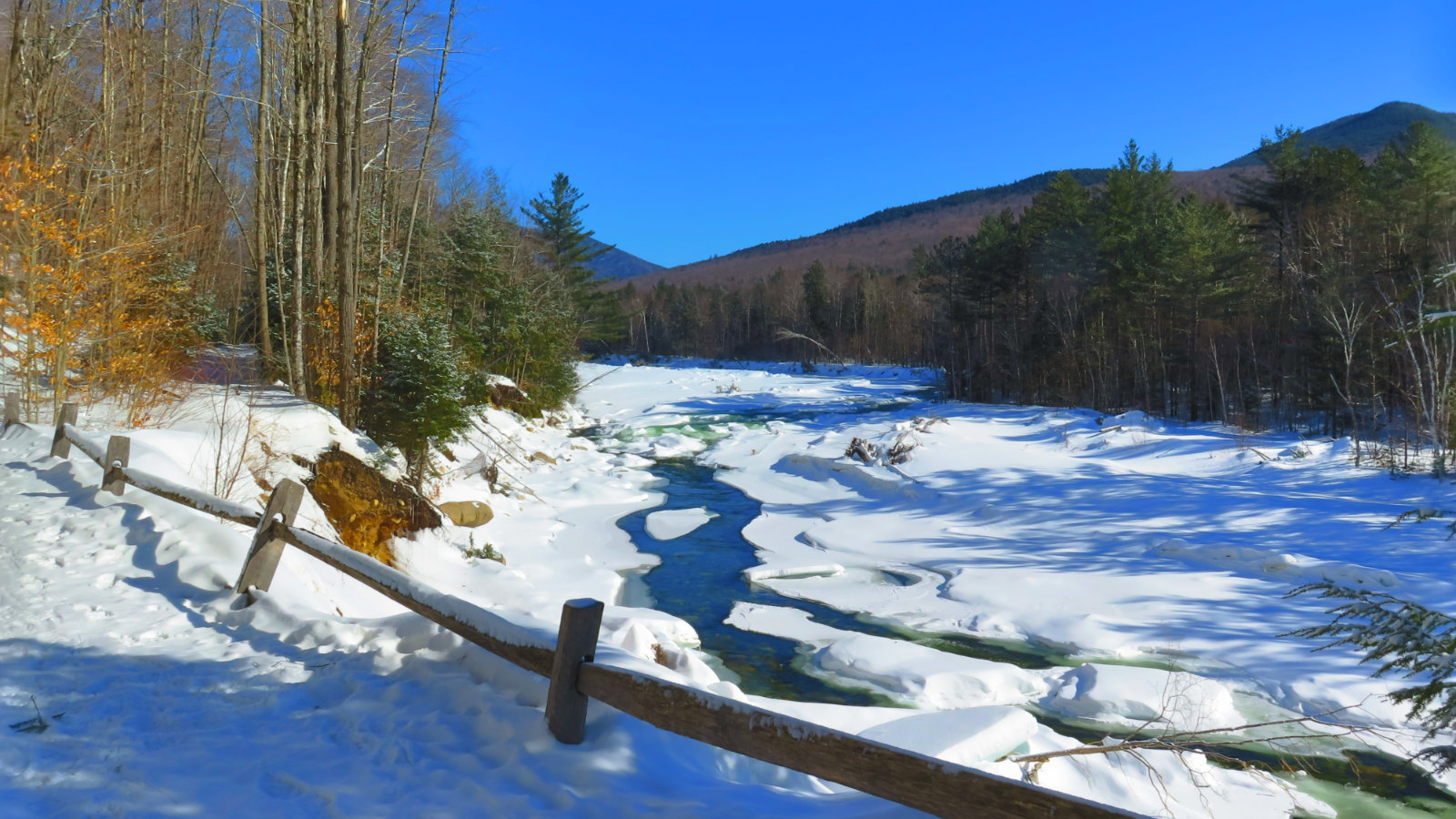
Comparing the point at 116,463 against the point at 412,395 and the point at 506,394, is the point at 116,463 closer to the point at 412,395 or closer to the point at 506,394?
the point at 412,395

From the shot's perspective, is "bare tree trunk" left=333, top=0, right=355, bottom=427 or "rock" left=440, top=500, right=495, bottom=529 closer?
"bare tree trunk" left=333, top=0, right=355, bottom=427

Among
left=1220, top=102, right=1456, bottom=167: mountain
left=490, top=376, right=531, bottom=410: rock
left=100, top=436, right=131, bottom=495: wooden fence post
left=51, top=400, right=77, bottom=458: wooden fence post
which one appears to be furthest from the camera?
left=1220, top=102, right=1456, bottom=167: mountain

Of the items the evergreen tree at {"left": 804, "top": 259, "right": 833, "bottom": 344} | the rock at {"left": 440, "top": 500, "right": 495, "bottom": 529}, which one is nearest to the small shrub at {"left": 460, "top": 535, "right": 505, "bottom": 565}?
the rock at {"left": 440, "top": 500, "right": 495, "bottom": 529}

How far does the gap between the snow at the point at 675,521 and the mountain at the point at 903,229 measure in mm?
89753

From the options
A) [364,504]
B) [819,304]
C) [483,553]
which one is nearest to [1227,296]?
[483,553]

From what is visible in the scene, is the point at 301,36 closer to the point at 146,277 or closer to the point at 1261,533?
the point at 146,277

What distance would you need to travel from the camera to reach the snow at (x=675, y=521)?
1224 centimetres

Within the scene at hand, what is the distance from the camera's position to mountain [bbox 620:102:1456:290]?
325 ft

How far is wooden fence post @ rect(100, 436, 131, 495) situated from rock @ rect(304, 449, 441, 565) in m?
1.83

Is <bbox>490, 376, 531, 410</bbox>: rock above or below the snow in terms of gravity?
above

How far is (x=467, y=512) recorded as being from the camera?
35.6ft

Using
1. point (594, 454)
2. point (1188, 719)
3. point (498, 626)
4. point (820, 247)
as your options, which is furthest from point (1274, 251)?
point (820, 247)

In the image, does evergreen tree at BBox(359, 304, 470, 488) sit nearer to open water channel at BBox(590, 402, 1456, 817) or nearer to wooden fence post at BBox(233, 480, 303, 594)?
open water channel at BBox(590, 402, 1456, 817)

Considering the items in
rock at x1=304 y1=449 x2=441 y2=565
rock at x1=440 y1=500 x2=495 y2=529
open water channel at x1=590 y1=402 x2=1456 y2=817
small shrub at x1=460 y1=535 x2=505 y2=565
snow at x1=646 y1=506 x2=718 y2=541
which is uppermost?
rock at x1=304 y1=449 x2=441 y2=565
